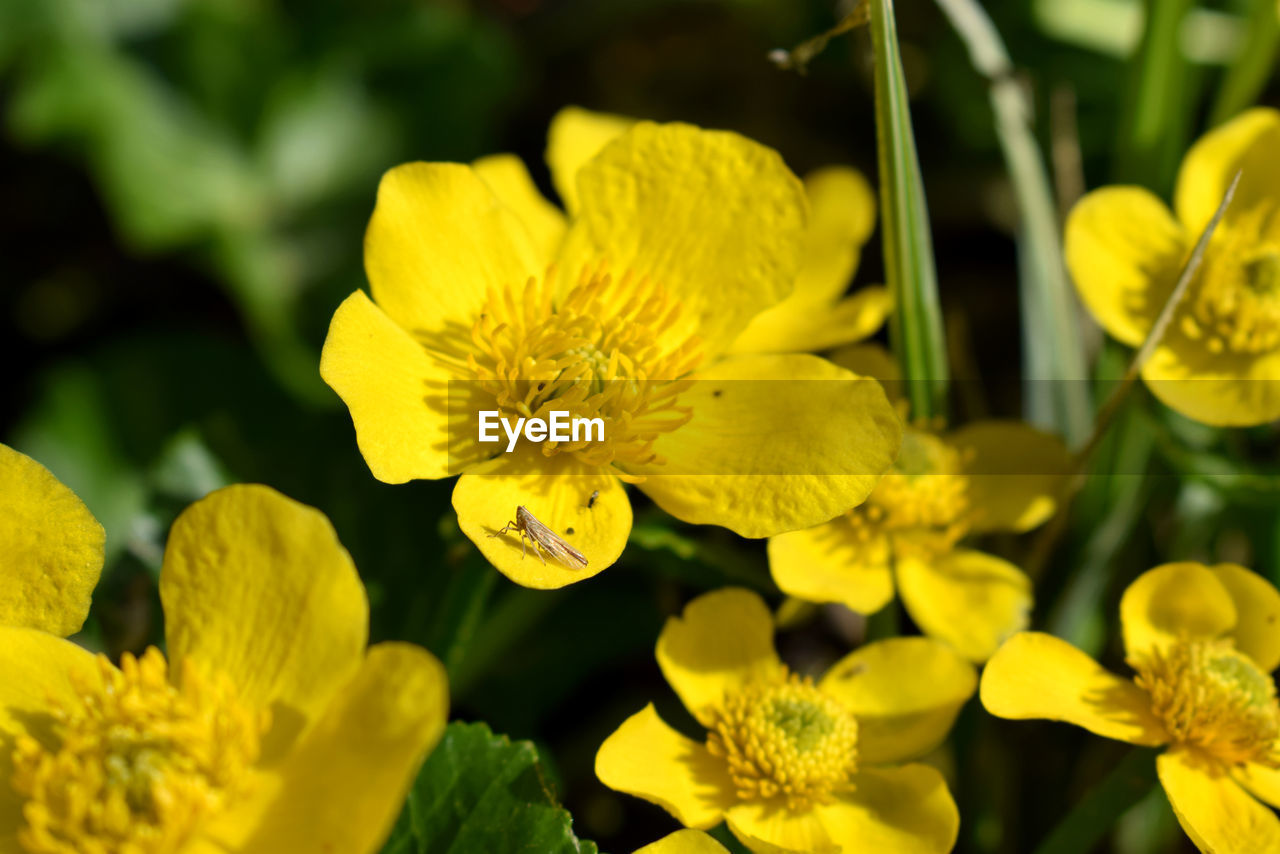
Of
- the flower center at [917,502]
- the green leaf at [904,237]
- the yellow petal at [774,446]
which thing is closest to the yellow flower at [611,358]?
the yellow petal at [774,446]

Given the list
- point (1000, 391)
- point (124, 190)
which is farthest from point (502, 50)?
point (1000, 391)

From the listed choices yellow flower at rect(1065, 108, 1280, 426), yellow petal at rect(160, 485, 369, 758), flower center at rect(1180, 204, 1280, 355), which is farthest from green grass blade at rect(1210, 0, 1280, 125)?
yellow petal at rect(160, 485, 369, 758)

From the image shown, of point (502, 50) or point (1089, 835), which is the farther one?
point (502, 50)

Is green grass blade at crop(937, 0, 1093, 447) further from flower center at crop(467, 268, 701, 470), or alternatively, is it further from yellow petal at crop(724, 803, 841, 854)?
yellow petal at crop(724, 803, 841, 854)

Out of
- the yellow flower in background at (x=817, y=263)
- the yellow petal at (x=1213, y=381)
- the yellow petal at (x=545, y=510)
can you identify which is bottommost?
the yellow petal at (x=1213, y=381)

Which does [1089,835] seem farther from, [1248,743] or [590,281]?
[590,281]

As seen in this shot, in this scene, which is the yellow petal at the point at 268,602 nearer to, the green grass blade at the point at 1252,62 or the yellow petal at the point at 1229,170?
the yellow petal at the point at 1229,170
